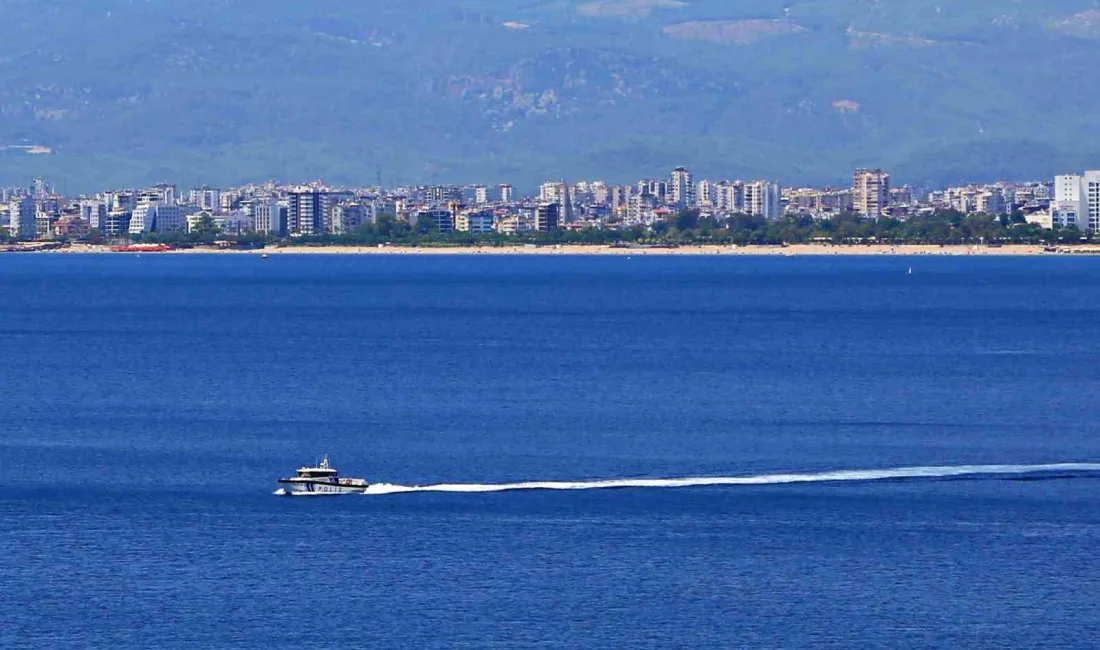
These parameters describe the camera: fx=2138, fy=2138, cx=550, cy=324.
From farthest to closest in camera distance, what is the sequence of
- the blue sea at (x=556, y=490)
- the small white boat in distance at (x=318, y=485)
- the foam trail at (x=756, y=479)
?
the foam trail at (x=756, y=479)
the small white boat in distance at (x=318, y=485)
the blue sea at (x=556, y=490)

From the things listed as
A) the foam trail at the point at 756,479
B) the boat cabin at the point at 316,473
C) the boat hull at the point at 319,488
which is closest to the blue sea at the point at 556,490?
the foam trail at the point at 756,479

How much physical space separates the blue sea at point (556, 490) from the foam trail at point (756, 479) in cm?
16

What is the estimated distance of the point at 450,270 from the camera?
155 metres

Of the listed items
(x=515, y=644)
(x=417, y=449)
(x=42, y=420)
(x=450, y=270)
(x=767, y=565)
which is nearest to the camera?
(x=515, y=644)

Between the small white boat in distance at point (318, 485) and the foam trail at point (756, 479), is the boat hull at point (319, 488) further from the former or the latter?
the foam trail at point (756, 479)

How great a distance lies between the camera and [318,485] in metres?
36.0

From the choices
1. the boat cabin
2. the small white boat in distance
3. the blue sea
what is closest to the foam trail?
the blue sea

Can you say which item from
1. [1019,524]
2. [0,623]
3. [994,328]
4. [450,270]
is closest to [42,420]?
[0,623]

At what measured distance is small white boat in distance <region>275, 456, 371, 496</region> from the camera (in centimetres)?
3600

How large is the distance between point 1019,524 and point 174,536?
12912mm

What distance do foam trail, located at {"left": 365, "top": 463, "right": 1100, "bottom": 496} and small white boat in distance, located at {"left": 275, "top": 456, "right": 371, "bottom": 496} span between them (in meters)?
0.30

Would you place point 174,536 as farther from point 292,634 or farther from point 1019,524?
point 1019,524

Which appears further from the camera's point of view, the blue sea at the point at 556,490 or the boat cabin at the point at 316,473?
the boat cabin at the point at 316,473

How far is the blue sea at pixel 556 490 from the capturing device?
1083 inches
